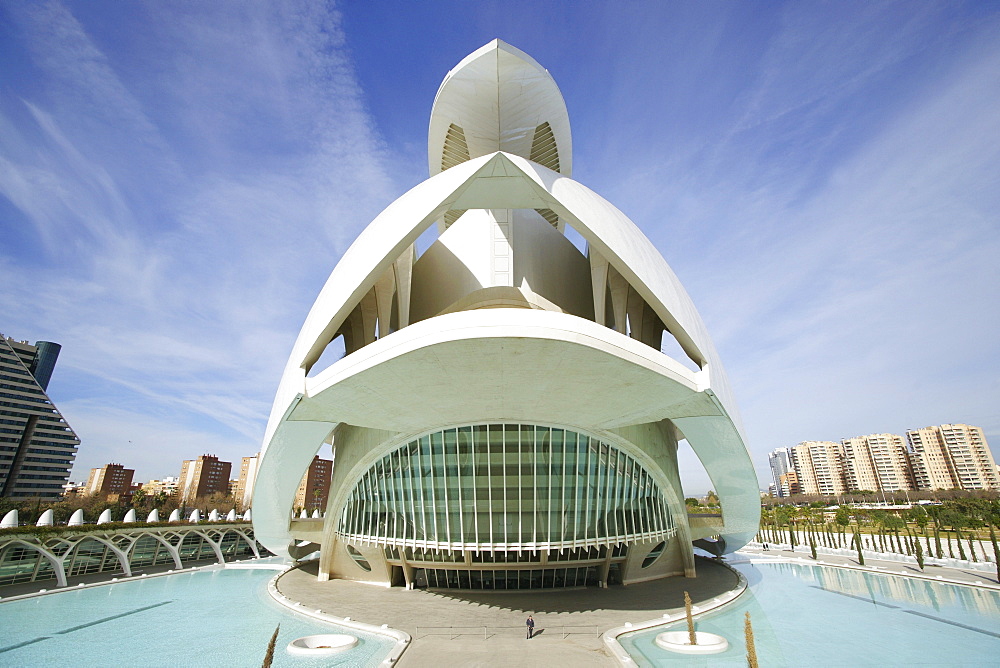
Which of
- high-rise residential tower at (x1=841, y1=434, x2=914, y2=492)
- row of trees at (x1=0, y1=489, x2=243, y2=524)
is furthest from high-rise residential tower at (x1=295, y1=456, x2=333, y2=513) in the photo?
high-rise residential tower at (x1=841, y1=434, x2=914, y2=492)

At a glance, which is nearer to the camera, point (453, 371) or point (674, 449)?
point (453, 371)

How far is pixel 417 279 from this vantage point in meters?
21.4

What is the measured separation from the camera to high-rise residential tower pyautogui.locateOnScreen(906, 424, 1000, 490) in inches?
3506

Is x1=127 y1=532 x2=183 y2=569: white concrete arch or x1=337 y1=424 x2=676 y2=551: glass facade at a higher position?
x1=337 y1=424 x2=676 y2=551: glass facade

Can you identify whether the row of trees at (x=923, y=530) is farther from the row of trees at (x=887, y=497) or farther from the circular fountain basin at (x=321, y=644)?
the circular fountain basin at (x=321, y=644)

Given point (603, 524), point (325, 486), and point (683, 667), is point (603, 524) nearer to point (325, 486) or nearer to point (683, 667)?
point (683, 667)

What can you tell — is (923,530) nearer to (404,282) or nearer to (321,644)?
(404,282)

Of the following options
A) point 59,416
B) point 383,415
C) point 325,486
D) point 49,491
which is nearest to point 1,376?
point 59,416

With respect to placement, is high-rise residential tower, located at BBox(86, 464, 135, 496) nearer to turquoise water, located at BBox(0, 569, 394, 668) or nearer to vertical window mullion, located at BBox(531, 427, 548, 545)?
turquoise water, located at BBox(0, 569, 394, 668)

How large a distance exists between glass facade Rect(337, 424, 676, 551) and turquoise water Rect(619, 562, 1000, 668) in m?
4.14

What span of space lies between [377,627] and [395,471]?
5066 mm

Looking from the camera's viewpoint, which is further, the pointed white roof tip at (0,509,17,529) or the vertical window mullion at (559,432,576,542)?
the pointed white roof tip at (0,509,17,529)

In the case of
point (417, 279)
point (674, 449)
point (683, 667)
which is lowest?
point (683, 667)

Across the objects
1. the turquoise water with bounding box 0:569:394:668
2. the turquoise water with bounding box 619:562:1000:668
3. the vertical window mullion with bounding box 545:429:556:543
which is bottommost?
the turquoise water with bounding box 0:569:394:668
